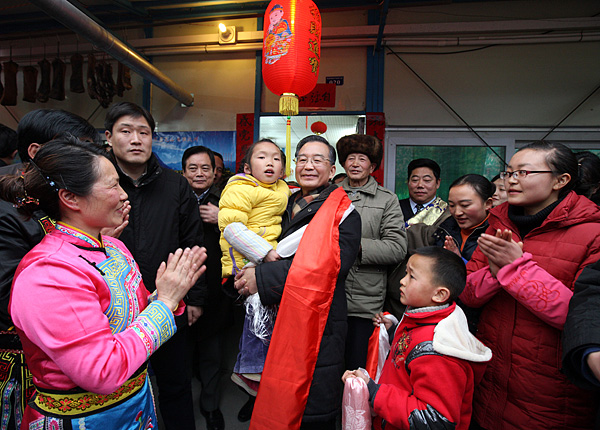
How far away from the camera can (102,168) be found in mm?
1060

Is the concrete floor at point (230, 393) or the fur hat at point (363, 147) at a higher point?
the fur hat at point (363, 147)

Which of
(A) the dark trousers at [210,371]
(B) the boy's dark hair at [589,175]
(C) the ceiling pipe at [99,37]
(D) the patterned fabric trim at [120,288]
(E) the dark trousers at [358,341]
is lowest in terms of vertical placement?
(A) the dark trousers at [210,371]

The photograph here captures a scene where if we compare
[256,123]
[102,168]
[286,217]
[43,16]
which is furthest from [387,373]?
[43,16]

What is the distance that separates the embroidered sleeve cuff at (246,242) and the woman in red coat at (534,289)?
0.99 metres

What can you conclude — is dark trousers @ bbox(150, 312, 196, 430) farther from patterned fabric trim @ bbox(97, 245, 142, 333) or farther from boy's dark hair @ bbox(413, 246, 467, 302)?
boy's dark hair @ bbox(413, 246, 467, 302)

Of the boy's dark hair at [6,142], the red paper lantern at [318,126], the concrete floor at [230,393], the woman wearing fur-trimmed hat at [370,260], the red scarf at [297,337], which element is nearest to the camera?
the red scarf at [297,337]

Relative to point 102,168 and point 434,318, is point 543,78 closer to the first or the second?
point 434,318

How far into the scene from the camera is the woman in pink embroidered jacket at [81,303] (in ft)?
2.86

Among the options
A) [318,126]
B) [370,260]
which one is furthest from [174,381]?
[318,126]

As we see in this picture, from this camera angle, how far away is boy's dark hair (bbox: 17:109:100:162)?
145 centimetres

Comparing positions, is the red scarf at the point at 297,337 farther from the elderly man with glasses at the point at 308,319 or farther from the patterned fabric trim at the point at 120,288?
the patterned fabric trim at the point at 120,288

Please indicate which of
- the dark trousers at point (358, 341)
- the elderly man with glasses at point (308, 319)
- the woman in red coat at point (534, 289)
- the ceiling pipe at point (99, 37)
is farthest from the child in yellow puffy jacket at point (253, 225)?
the ceiling pipe at point (99, 37)

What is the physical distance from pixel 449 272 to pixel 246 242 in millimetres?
939

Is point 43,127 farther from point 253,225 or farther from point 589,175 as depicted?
point 589,175
